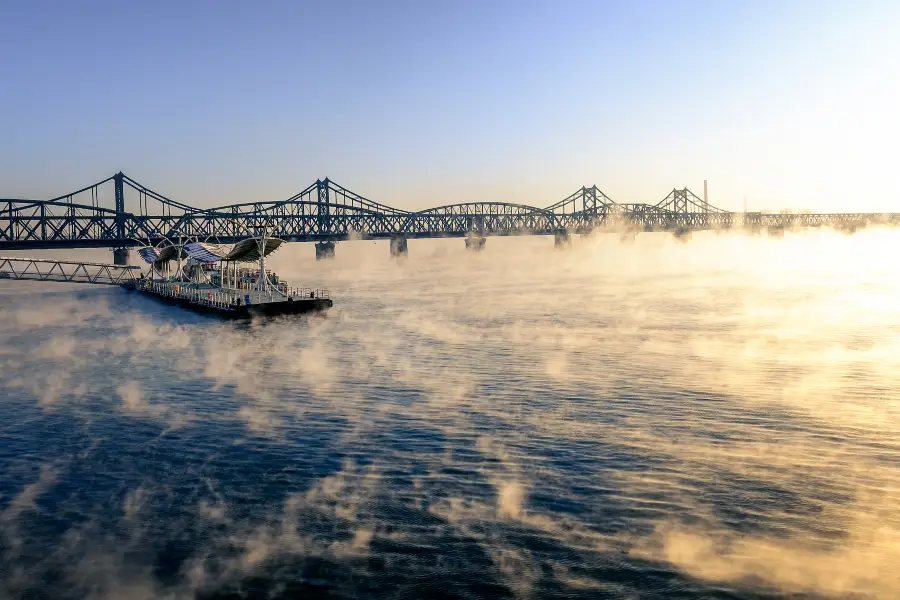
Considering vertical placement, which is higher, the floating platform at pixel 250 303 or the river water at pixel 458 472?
the floating platform at pixel 250 303

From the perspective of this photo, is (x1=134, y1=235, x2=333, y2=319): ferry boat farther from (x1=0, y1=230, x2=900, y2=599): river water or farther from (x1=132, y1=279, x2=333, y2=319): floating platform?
(x1=0, y1=230, x2=900, y2=599): river water

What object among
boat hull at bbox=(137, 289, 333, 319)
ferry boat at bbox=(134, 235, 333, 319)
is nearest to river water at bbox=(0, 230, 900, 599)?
boat hull at bbox=(137, 289, 333, 319)

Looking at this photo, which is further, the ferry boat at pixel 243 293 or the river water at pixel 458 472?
the ferry boat at pixel 243 293

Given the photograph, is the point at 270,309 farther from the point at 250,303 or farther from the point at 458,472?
the point at 458,472

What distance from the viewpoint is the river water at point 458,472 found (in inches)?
810

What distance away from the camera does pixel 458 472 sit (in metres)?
28.8

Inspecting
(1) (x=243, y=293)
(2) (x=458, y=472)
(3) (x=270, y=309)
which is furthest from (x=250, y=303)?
(2) (x=458, y=472)

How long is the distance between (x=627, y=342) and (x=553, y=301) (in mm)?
52058

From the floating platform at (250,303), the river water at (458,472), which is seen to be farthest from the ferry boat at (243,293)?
the river water at (458,472)

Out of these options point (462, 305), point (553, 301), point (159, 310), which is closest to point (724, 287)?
point (553, 301)

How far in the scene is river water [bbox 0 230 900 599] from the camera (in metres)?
20.6

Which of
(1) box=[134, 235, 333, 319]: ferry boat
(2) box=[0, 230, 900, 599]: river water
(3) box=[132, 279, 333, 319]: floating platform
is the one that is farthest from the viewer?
(1) box=[134, 235, 333, 319]: ferry boat

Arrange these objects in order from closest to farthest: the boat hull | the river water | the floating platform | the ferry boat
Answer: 1. the river water
2. the boat hull
3. the floating platform
4. the ferry boat

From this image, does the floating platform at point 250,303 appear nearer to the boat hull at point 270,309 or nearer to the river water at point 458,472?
the boat hull at point 270,309
